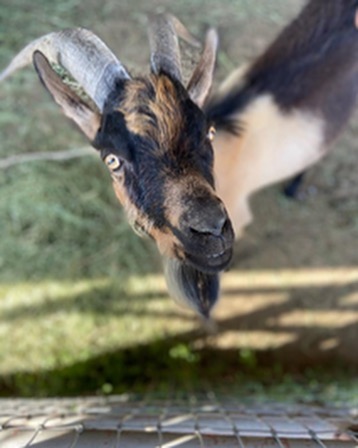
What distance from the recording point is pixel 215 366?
447 centimetres

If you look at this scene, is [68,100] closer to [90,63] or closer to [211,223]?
[90,63]

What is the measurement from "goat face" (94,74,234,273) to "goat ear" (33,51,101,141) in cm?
13

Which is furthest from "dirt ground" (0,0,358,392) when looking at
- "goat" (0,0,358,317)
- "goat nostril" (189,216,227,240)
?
"goat nostril" (189,216,227,240)

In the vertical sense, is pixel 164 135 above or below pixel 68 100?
below

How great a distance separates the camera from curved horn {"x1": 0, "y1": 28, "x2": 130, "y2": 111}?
2137 mm

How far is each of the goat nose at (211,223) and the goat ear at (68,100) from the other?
77 centimetres

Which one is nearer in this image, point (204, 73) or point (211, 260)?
point (211, 260)

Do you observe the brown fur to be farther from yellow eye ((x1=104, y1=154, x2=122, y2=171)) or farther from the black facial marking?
yellow eye ((x1=104, y1=154, x2=122, y2=171))

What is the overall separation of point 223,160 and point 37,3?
254 centimetres

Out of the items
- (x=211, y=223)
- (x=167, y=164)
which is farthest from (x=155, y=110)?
(x=211, y=223)

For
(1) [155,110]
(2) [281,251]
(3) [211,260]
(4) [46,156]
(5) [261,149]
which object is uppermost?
(4) [46,156]

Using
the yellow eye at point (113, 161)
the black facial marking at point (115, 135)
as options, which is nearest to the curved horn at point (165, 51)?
the black facial marking at point (115, 135)

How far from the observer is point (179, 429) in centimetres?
226

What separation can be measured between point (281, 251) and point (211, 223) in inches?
116
